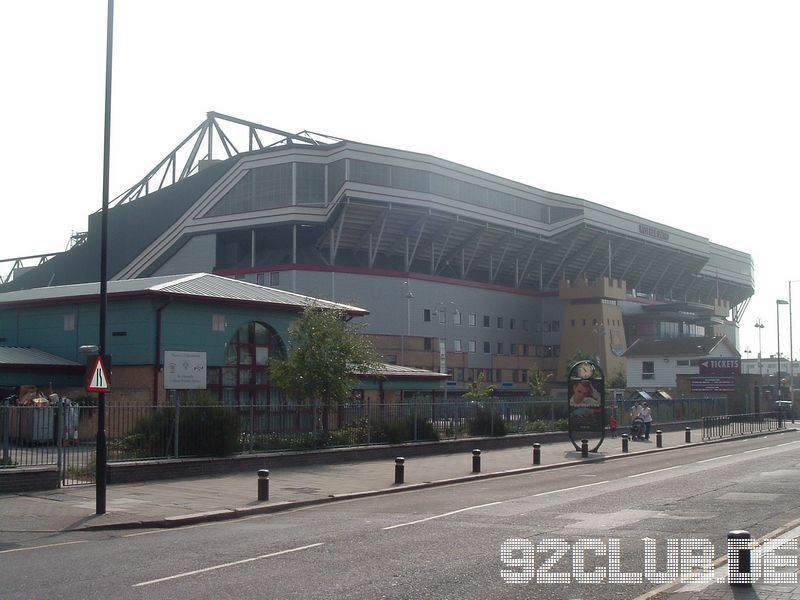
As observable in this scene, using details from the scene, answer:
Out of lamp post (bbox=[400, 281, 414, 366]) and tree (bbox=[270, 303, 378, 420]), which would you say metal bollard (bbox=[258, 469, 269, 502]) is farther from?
lamp post (bbox=[400, 281, 414, 366])

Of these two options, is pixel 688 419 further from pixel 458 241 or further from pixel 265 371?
pixel 458 241

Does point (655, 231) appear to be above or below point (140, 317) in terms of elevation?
above

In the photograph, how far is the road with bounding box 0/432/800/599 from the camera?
987cm

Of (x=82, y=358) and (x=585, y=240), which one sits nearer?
(x=82, y=358)

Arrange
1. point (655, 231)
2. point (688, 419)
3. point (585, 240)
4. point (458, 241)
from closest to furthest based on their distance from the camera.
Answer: point (688, 419) < point (458, 241) < point (585, 240) < point (655, 231)

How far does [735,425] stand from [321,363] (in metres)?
30.5

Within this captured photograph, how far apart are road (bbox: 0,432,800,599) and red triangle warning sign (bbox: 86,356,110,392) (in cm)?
296

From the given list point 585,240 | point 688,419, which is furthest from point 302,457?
point 585,240

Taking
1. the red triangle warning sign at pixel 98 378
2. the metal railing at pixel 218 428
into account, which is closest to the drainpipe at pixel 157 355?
the metal railing at pixel 218 428

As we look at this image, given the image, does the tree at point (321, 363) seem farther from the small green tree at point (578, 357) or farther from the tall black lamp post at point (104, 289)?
the small green tree at point (578, 357)

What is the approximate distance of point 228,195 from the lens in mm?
82000

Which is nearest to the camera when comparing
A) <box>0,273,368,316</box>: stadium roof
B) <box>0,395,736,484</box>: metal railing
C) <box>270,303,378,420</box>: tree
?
<box>0,395,736,484</box>: metal railing

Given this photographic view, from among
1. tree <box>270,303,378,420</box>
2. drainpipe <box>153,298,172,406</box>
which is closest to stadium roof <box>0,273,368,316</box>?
drainpipe <box>153,298,172,406</box>

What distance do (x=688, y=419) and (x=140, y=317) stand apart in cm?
3475
